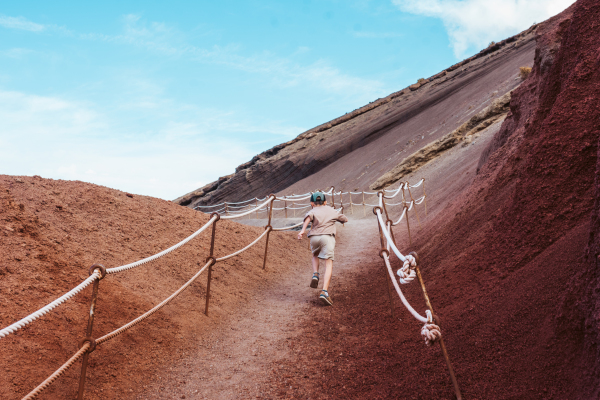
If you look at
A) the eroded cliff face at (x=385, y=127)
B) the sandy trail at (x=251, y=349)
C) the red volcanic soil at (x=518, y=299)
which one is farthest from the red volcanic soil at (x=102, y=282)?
the eroded cliff face at (x=385, y=127)

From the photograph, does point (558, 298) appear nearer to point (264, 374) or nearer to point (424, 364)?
point (424, 364)

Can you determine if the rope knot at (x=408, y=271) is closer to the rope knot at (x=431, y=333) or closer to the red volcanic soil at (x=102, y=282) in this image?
the rope knot at (x=431, y=333)

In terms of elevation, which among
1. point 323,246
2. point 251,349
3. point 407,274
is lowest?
point 251,349

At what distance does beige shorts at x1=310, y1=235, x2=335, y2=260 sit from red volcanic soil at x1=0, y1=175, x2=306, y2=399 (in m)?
1.18

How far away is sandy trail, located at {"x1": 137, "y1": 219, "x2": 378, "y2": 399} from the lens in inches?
146

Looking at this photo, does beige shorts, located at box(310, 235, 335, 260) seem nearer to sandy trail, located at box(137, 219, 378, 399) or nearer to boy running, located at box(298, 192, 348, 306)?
boy running, located at box(298, 192, 348, 306)

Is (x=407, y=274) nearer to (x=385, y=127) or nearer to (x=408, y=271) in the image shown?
(x=408, y=271)

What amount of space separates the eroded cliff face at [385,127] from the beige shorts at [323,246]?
1952 cm

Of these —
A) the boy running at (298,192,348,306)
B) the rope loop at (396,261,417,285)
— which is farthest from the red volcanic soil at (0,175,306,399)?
the rope loop at (396,261,417,285)

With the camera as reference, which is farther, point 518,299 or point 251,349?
point 251,349

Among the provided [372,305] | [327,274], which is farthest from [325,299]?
[372,305]

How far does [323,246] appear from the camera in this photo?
6559 mm

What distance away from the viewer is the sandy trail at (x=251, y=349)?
12.2 feet

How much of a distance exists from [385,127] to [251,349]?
111ft
